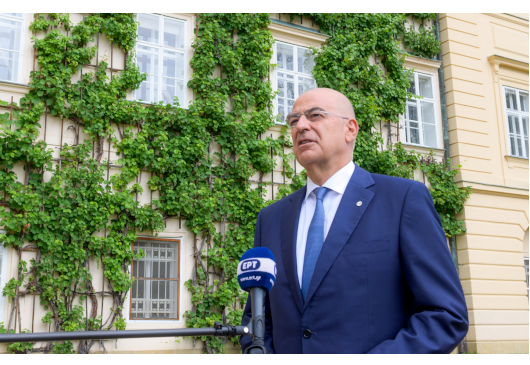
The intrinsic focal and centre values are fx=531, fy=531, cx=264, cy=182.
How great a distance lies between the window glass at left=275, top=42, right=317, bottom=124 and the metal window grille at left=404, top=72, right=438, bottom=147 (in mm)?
2261

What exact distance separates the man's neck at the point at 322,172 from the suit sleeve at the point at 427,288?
45 centimetres

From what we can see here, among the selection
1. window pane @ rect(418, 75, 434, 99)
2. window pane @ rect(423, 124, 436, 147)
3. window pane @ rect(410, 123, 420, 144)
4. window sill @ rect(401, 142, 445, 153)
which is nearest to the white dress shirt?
window sill @ rect(401, 142, 445, 153)

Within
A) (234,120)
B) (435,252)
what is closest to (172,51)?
(234,120)

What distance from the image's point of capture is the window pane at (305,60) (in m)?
9.84

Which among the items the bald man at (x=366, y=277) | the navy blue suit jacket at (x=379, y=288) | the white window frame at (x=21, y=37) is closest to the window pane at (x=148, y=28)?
the white window frame at (x=21, y=37)

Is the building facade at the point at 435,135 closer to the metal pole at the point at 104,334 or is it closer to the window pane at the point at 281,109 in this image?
the window pane at the point at 281,109

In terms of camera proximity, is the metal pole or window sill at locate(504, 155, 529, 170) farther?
window sill at locate(504, 155, 529, 170)

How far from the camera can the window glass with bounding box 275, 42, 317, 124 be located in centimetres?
945

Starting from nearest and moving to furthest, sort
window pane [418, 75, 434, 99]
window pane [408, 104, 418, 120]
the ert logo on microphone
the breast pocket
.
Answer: the ert logo on microphone → the breast pocket → window pane [408, 104, 418, 120] → window pane [418, 75, 434, 99]

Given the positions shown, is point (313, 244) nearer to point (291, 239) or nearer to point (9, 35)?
point (291, 239)

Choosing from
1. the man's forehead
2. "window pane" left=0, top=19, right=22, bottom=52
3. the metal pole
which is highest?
"window pane" left=0, top=19, right=22, bottom=52

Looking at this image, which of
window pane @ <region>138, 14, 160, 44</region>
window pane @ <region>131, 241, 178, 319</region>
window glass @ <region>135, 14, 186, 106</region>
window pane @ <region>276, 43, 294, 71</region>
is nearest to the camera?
window pane @ <region>131, 241, 178, 319</region>

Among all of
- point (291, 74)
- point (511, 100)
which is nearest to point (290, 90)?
point (291, 74)

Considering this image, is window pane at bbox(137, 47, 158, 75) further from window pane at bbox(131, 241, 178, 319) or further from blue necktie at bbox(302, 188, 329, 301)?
blue necktie at bbox(302, 188, 329, 301)
